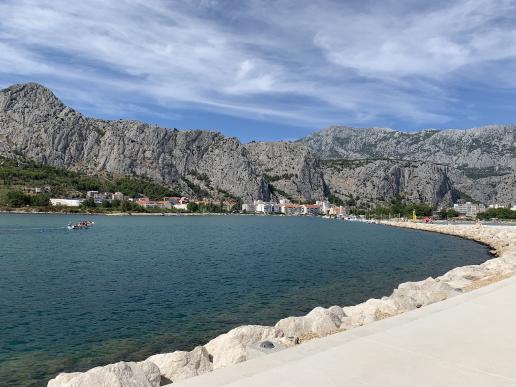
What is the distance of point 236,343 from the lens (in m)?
12.8

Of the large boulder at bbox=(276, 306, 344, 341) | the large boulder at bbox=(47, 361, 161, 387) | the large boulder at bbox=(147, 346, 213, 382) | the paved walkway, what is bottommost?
the large boulder at bbox=(147, 346, 213, 382)

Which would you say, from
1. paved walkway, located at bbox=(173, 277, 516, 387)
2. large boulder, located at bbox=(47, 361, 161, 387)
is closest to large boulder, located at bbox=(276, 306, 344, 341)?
paved walkway, located at bbox=(173, 277, 516, 387)

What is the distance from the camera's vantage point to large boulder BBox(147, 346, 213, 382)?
10719mm

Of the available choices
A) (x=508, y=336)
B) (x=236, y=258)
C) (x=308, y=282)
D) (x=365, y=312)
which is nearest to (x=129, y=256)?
(x=236, y=258)

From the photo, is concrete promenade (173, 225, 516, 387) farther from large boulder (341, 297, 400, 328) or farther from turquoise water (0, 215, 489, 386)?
turquoise water (0, 215, 489, 386)

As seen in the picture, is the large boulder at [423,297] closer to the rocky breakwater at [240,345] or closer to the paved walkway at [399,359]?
the rocky breakwater at [240,345]

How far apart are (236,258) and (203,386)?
137 feet

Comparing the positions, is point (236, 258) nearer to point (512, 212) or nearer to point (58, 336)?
point (58, 336)

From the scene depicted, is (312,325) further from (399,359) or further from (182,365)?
(399,359)

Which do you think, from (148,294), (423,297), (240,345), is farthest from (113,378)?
(148,294)

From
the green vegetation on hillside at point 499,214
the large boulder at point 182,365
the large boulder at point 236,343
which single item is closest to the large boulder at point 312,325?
the large boulder at point 236,343

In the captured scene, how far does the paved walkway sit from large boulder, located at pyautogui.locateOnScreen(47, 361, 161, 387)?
1984mm

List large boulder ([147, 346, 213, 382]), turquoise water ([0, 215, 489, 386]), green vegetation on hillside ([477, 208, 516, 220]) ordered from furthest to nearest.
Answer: green vegetation on hillside ([477, 208, 516, 220]), turquoise water ([0, 215, 489, 386]), large boulder ([147, 346, 213, 382])

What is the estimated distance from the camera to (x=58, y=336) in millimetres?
18266
